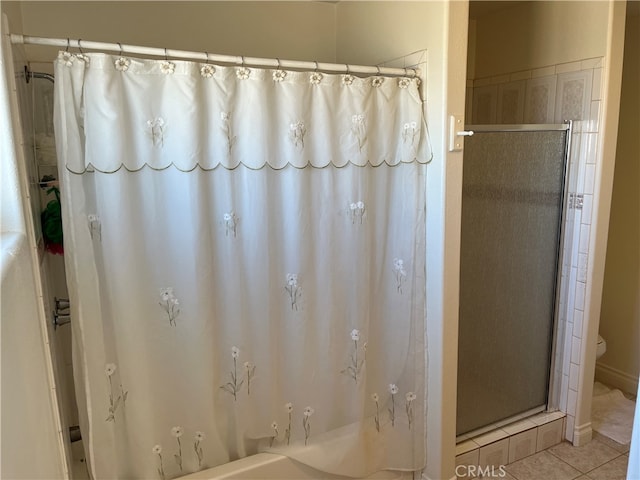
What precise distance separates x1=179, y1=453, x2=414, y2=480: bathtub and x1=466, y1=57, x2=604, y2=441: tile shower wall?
1231 millimetres

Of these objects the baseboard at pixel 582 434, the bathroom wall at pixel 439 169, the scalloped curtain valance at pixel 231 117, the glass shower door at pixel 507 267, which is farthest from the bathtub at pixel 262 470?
the baseboard at pixel 582 434

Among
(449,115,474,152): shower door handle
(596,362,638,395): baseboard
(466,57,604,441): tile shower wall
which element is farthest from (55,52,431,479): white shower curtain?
(596,362,638,395): baseboard

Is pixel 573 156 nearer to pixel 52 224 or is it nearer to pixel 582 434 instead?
pixel 582 434

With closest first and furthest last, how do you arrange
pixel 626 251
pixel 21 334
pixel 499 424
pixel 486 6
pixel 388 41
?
pixel 21 334 < pixel 388 41 < pixel 499 424 < pixel 486 6 < pixel 626 251

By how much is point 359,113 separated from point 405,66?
0.33 metres

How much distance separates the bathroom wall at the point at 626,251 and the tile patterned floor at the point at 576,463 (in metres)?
0.58

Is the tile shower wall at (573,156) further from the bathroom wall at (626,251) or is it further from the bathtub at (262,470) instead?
the bathtub at (262,470)

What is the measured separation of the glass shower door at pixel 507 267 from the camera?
6.57ft

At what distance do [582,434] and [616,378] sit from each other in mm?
737

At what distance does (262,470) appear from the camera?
1.82 metres

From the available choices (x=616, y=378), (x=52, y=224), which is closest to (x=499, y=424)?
(x=616, y=378)

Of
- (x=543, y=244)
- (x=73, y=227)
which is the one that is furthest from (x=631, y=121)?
(x=73, y=227)

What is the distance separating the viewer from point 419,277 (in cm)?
194

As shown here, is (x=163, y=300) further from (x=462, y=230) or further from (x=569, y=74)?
(x=569, y=74)
